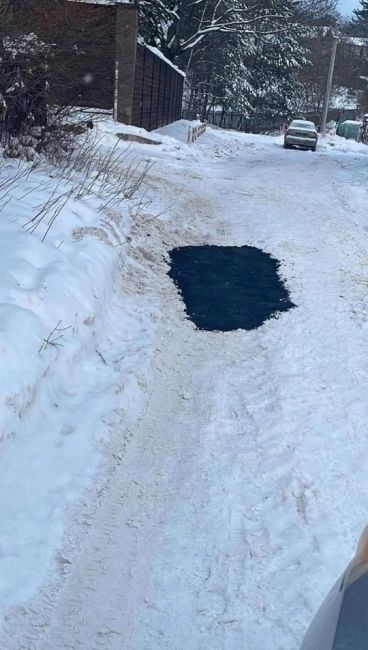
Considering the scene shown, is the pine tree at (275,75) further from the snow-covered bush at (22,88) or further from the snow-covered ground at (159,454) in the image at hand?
the snow-covered ground at (159,454)

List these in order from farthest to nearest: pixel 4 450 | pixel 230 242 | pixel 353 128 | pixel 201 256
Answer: pixel 353 128 < pixel 230 242 < pixel 201 256 < pixel 4 450

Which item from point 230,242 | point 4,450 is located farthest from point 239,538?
point 230,242

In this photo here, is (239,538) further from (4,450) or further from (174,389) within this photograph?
(174,389)

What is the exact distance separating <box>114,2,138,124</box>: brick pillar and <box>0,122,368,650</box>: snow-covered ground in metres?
14.3

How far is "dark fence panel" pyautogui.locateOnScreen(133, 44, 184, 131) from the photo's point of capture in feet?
74.8

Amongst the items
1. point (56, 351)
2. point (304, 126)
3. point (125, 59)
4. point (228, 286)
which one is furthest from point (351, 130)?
point (56, 351)

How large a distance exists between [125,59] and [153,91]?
199 inches

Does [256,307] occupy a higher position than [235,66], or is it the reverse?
[235,66]

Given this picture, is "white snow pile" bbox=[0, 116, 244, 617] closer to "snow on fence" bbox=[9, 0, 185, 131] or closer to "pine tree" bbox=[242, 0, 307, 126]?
"snow on fence" bbox=[9, 0, 185, 131]

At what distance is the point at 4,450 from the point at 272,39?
50234mm

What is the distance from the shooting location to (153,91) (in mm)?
26016

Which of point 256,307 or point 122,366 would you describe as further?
point 256,307

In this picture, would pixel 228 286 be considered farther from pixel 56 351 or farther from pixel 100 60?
pixel 100 60

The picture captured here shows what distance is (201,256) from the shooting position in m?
9.36
